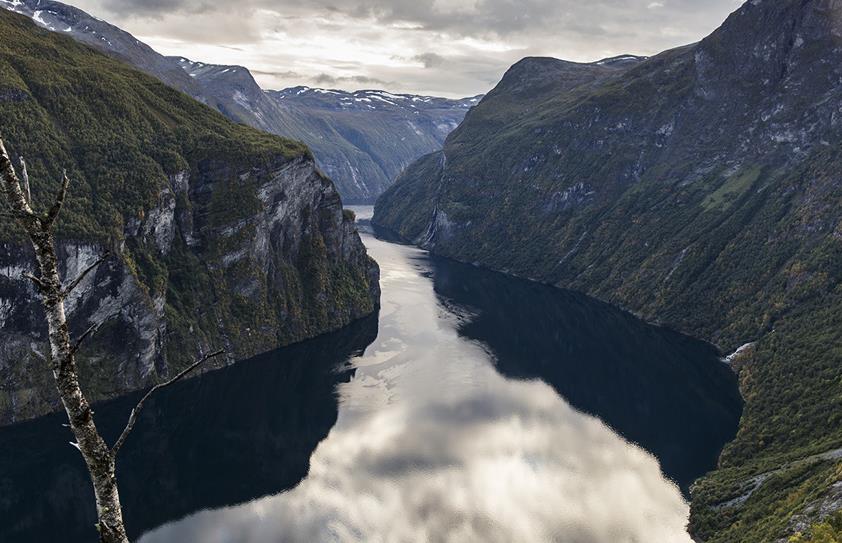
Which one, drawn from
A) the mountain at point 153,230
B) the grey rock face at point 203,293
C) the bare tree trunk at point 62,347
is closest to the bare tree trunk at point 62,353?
the bare tree trunk at point 62,347

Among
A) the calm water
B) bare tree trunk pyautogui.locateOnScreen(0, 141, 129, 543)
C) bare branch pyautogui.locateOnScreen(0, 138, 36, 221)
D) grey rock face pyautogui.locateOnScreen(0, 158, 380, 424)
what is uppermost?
bare branch pyautogui.locateOnScreen(0, 138, 36, 221)

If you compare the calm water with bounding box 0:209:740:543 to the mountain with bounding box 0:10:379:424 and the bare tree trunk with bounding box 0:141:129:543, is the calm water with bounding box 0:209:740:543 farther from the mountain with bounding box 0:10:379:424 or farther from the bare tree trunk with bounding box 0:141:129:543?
the bare tree trunk with bounding box 0:141:129:543

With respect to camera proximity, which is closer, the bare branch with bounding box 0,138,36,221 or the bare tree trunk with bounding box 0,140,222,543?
the bare branch with bounding box 0,138,36,221

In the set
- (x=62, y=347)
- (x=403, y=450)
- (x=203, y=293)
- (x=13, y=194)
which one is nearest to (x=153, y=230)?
(x=203, y=293)

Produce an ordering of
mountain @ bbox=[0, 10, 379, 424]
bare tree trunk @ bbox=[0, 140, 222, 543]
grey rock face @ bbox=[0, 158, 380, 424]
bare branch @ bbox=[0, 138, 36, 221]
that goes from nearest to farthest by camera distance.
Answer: bare branch @ bbox=[0, 138, 36, 221] < bare tree trunk @ bbox=[0, 140, 222, 543] < grey rock face @ bbox=[0, 158, 380, 424] < mountain @ bbox=[0, 10, 379, 424]

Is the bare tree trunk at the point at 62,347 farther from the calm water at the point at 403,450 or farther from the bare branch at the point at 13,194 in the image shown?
the calm water at the point at 403,450

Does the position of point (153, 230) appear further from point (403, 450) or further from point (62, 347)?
point (62, 347)

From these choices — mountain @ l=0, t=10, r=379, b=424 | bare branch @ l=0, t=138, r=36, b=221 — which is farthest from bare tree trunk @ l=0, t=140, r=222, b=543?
mountain @ l=0, t=10, r=379, b=424
